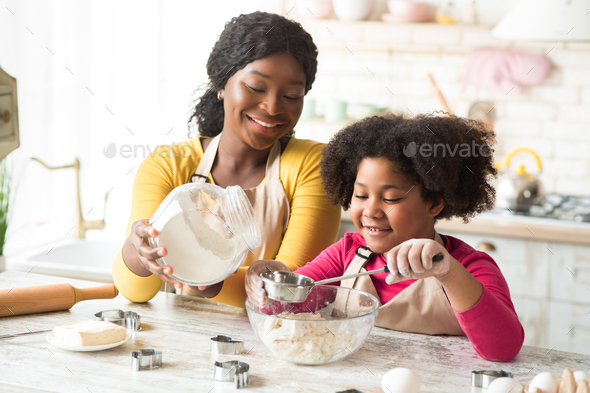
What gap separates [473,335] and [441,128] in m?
0.44

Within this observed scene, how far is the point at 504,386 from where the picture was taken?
0.83 meters

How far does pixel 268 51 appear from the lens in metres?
1.35

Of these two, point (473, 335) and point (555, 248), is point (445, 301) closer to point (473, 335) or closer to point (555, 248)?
point (473, 335)

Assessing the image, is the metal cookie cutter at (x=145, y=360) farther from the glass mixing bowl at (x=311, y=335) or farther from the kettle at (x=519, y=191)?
the kettle at (x=519, y=191)

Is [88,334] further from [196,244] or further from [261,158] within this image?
[261,158]

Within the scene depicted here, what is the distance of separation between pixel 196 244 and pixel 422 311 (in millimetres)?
451

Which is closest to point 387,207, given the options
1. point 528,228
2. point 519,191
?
point 528,228

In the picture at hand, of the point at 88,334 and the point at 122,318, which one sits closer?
the point at 88,334

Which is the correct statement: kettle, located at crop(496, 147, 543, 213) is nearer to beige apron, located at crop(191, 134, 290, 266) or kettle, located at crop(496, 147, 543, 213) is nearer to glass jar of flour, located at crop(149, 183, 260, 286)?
beige apron, located at crop(191, 134, 290, 266)

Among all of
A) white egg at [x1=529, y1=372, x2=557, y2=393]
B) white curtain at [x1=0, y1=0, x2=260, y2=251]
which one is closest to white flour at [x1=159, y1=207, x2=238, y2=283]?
white egg at [x1=529, y1=372, x2=557, y2=393]

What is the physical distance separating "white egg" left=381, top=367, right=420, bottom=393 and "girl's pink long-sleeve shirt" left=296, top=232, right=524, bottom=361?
0.66 ft

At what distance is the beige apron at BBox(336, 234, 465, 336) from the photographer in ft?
3.67

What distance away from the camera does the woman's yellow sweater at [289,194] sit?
4.42 ft

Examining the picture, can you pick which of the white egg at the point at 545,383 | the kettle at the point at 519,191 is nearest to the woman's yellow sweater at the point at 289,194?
the white egg at the point at 545,383
